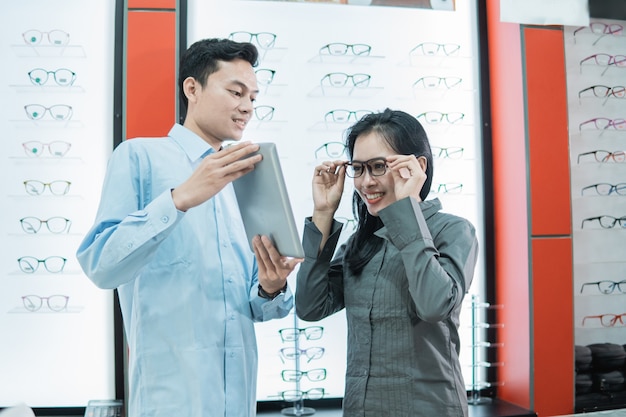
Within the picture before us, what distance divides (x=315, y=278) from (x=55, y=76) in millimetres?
1933

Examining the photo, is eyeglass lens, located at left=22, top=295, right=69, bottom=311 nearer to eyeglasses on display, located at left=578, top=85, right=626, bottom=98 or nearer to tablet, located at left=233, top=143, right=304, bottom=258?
tablet, located at left=233, top=143, right=304, bottom=258

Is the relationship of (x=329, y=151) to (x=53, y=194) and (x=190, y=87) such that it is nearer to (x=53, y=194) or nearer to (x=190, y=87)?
(x=190, y=87)

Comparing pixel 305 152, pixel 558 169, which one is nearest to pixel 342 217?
pixel 305 152

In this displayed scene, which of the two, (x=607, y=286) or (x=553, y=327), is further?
(x=607, y=286)

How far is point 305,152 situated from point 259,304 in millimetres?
1426

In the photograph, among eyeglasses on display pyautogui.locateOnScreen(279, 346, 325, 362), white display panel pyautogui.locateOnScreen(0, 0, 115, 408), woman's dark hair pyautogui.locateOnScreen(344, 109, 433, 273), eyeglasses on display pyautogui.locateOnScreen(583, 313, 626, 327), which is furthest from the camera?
eyeglasses on display pyautogui.locateOnScreen(583, 313, 626, 327)

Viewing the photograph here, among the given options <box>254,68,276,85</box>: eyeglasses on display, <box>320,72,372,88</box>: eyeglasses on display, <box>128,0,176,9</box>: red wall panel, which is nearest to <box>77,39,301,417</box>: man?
<box>128,0,176,9</box>: red wall panel

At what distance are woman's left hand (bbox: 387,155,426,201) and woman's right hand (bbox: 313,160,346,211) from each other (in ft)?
0.73

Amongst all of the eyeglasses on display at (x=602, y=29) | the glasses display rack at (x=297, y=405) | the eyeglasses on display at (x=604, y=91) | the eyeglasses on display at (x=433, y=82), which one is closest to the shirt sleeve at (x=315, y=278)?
the glasses display rack at (x=297, y=405)

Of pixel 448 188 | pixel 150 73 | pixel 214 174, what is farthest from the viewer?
pixel 448 188

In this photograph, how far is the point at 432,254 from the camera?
149 cm

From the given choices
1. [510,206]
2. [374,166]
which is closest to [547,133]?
[510,206]

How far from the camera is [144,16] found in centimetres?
262

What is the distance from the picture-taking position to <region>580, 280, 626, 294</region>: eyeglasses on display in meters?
3.21
